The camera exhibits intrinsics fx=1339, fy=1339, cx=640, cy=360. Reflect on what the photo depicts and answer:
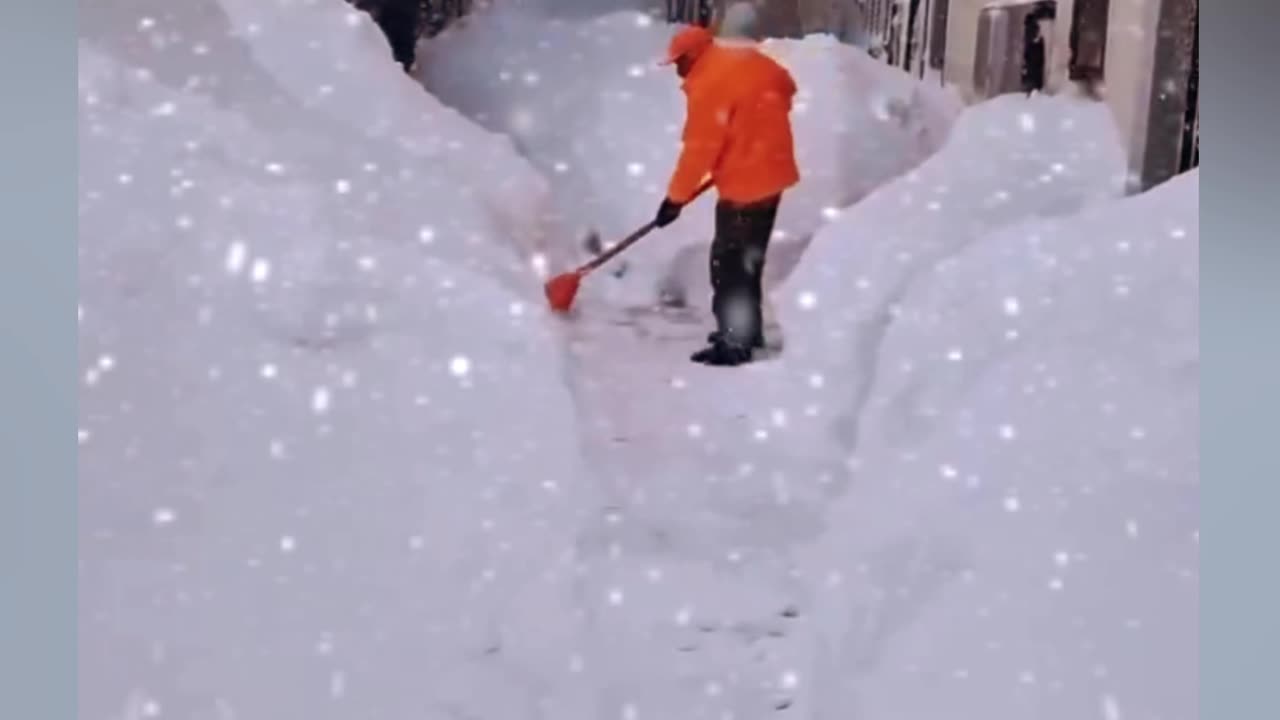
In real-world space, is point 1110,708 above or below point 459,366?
below

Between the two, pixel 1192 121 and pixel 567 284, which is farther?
pixel 1192 121

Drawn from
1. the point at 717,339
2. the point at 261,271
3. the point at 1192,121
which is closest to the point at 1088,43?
the point at 1192,121

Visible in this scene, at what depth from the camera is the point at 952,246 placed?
127cm

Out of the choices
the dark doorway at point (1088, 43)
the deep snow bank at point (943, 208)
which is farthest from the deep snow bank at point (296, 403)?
the dark doorway at point (1088, 43)

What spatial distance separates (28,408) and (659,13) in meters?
0.66

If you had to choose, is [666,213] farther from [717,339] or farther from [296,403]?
[296,403]

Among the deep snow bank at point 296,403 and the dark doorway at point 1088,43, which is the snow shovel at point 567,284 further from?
→ the dark doorway at point 1088,43

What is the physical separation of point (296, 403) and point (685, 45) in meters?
0.48

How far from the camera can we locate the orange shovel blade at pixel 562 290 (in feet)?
4.00

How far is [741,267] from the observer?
1.24 m

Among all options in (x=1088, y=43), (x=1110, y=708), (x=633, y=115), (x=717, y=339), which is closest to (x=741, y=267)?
(x=717, y=339)

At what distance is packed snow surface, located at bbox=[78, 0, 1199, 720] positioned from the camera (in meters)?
1.17

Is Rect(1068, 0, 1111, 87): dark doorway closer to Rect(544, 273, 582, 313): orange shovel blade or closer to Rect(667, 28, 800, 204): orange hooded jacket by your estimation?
Rect(667, 28, 800, 204): orange hooded jacket

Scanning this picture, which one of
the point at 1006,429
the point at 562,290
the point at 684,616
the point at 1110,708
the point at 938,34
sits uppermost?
the point at 938,34
